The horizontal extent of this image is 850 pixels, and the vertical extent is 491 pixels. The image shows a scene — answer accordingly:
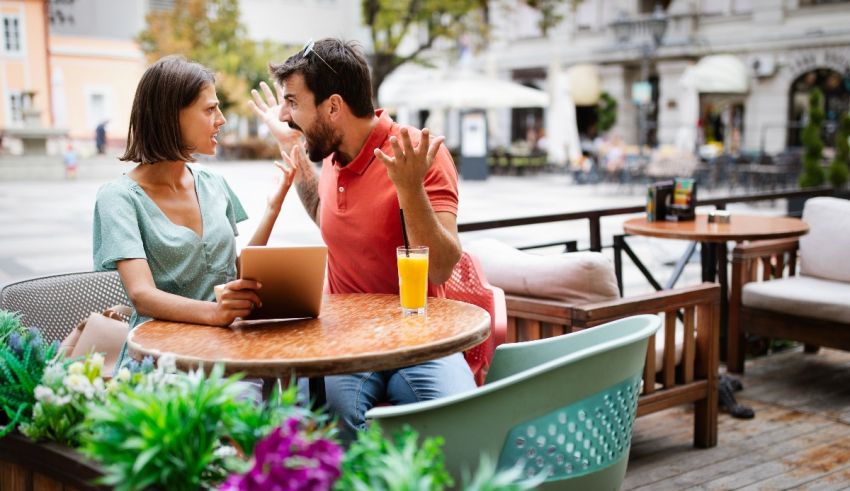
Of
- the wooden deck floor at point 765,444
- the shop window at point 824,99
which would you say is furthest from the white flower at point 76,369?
the shop window at point 824,99

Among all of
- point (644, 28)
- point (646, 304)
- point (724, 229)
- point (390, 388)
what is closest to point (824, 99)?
point (644, 28)

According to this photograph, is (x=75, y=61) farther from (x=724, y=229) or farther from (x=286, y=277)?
(x=286, y=277)

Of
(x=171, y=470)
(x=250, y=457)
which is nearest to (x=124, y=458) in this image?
(x=171, y=470)

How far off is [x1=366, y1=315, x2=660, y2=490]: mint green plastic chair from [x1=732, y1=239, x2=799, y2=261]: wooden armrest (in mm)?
2906

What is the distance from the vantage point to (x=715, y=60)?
2238cm

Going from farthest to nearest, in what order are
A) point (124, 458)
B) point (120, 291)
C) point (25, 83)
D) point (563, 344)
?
point (25, 83)
point (120, 291)
point (563, 344)
point (124, 458)

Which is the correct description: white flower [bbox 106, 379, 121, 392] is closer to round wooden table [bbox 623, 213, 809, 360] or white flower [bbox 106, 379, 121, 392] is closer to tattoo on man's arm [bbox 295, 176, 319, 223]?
tattoo on man's arm [bbox 295, 176, 319, 223]

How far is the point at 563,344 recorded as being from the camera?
198 cm

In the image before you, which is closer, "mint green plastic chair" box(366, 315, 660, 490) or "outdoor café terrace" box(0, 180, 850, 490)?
"outdoor café terrace" box(0, 180, 850, 490)

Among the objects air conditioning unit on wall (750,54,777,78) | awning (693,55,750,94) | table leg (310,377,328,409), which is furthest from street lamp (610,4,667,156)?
table leg (310,377,328,409)

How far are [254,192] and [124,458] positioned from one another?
15841mm

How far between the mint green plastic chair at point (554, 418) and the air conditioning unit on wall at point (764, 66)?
23.8m

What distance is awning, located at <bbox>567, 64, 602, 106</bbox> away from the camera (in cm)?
2686

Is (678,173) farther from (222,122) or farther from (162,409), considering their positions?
(162,409)
